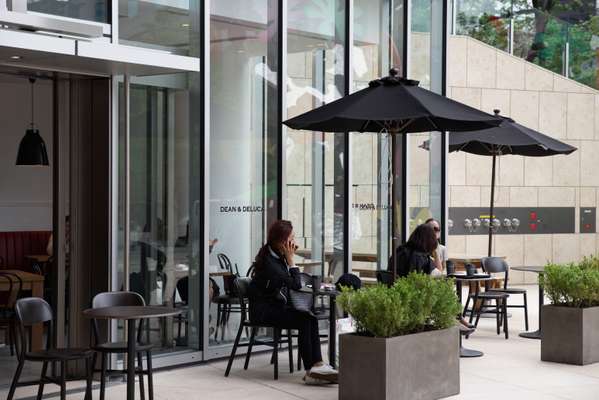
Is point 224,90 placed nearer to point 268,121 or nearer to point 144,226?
point 268,121

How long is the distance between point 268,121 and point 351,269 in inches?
79.2

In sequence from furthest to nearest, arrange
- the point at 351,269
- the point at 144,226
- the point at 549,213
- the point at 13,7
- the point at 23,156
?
1. the point at 549,213
2. the point at 23,156
3. the point at 351,269
4. the point at 144,226
5. the point at 13,7

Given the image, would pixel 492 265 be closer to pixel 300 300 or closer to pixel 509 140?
pixel 509 140

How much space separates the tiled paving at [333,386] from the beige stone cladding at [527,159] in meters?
7.48

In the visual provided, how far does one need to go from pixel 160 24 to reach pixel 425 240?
2984 mm

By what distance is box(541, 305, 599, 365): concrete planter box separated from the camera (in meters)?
8.67

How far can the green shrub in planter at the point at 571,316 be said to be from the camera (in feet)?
28.5

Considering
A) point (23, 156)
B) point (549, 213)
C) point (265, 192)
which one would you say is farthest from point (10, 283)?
point (549, 213)

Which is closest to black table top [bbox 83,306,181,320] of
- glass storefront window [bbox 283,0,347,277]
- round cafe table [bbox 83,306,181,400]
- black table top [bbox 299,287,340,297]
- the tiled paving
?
round cafe table [bbox 83,306,181,400]

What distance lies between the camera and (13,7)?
6.93 metres

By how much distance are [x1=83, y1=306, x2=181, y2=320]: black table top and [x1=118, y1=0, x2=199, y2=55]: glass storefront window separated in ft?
8.19

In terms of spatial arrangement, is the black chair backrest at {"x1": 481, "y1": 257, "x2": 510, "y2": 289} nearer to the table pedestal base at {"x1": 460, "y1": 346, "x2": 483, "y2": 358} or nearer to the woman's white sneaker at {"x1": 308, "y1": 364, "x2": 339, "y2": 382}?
the table pedestal base at {"x1": 460, "y1": 346, "x2": 483, "y2": 358}

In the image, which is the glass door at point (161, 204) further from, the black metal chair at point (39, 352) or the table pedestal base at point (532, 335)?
the table pedestal base at point (532, 335)

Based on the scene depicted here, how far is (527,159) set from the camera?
17.0 metres
